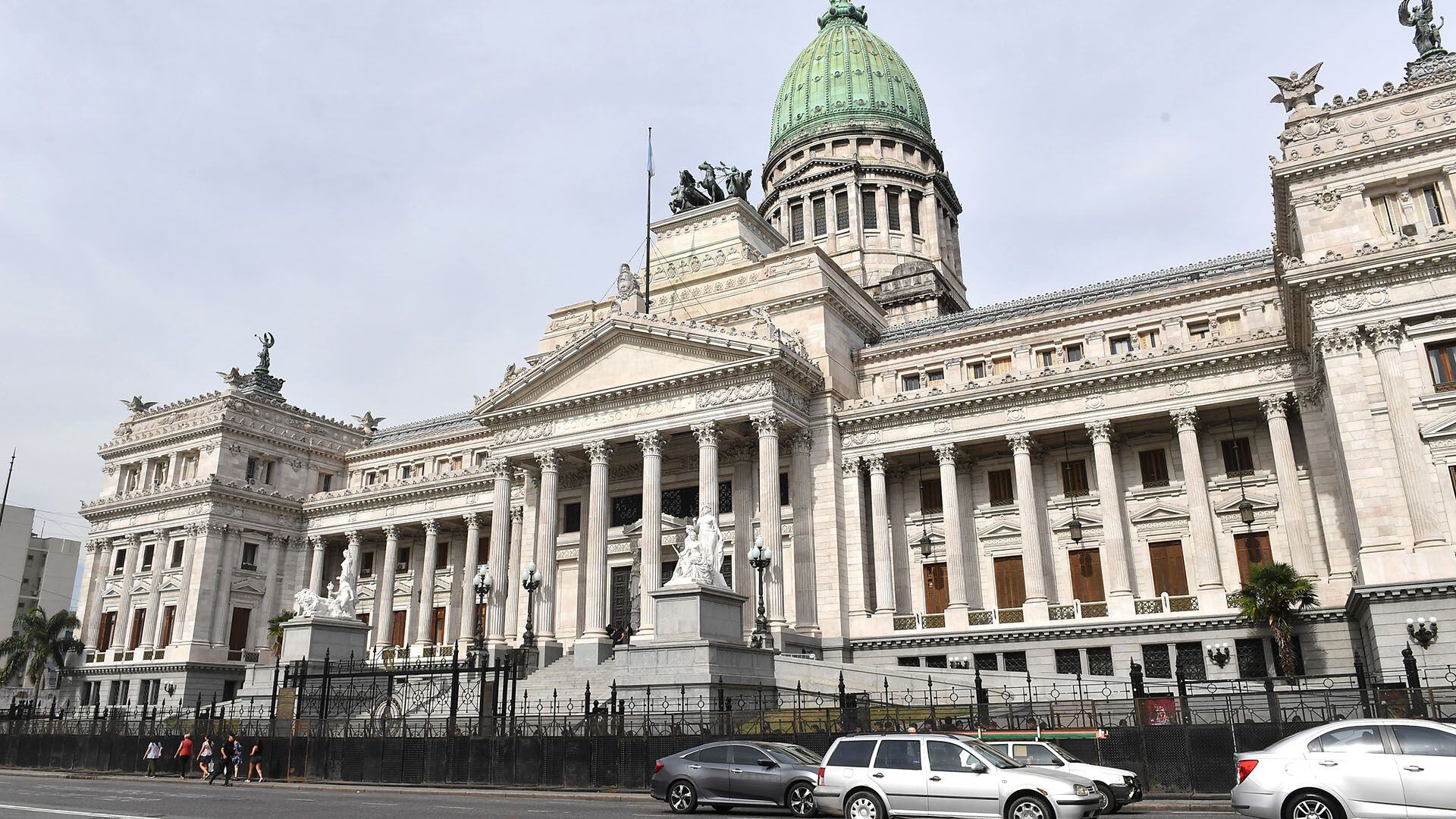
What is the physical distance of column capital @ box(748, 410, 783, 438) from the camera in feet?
131

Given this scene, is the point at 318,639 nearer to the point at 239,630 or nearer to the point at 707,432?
the point at 707,432

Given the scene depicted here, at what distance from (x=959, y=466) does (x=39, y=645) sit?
171 ft

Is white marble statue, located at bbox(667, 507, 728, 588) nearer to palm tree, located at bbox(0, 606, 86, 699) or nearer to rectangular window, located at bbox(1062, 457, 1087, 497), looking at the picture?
rectangular window, located at bbox(1062, 457, 1087, 497)

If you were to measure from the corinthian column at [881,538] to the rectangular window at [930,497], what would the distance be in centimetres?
157

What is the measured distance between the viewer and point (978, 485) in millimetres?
42875

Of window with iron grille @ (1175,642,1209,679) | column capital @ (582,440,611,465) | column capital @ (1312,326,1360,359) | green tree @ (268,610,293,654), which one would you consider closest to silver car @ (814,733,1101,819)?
column capital @ (1312,326,1360,359)

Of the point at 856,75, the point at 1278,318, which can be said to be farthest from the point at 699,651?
the point at 856,75

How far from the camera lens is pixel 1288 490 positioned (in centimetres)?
3600

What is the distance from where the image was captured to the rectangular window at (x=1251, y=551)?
37.1m

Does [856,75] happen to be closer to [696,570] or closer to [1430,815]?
[696,570]

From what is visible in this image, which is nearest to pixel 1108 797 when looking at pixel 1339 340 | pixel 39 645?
pixel 1339 340

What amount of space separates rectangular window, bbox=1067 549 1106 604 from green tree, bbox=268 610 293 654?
38.3m

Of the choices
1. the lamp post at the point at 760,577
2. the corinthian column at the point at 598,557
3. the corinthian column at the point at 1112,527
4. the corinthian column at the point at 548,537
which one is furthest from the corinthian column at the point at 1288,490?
the corinthian column at the point at 548,537

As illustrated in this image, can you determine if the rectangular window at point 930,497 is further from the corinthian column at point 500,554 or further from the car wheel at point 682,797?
the car wheel at point 682,797
